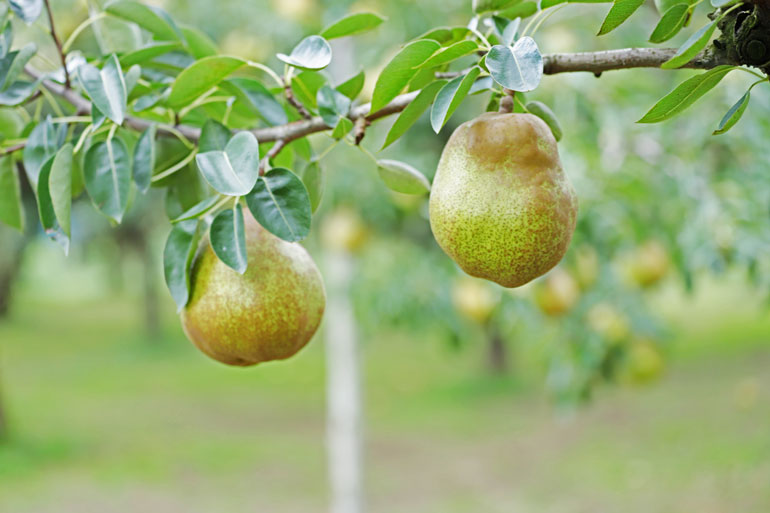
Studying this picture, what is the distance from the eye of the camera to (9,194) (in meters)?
1.19

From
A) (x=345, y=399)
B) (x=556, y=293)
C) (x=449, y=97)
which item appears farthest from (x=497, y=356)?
(x=449, y=97)

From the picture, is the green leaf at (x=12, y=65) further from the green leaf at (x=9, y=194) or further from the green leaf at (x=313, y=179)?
the green leaf at (x=313, y=179)

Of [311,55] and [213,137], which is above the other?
[311,55]

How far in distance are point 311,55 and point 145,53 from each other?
0.97ft

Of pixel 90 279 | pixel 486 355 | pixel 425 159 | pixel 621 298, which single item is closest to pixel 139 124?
pixel 621 298

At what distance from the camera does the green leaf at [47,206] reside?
1021 millimetres

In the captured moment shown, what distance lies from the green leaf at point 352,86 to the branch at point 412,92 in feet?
0.14

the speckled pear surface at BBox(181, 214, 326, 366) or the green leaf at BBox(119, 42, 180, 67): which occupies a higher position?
the green leaf at BBox(119, 42, 180, 67)

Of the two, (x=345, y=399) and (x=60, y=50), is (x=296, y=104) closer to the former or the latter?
(x=60, y=50)

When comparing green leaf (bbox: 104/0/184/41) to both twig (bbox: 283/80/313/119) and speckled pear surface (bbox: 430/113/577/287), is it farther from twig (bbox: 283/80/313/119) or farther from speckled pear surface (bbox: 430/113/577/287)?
speckled pear surface (bbox: 430/113/577/287)

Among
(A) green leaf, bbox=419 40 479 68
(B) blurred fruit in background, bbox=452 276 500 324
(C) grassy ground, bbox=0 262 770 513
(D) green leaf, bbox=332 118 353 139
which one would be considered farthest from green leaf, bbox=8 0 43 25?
(C) grassy ground, bbox=0 262 770 513

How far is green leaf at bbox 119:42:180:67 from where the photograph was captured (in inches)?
43.4

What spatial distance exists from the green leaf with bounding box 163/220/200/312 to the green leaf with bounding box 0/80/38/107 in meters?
0.29

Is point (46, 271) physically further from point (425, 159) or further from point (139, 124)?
point (139, 124)
